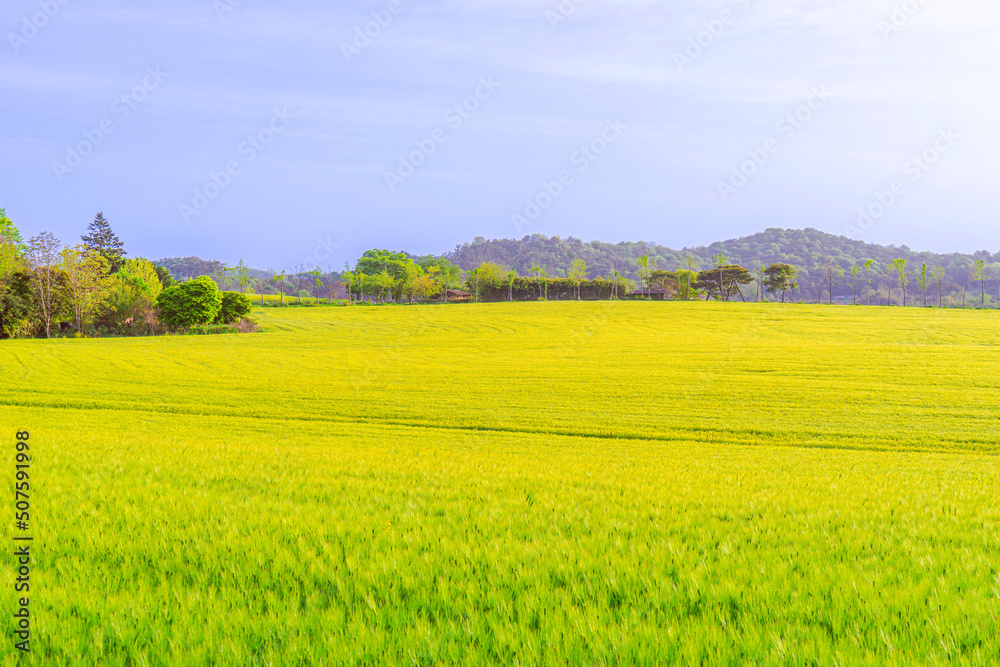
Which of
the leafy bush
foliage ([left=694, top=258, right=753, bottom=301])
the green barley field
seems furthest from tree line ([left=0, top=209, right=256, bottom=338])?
foliage ([left=694, top=258, right=753, bottom=301])

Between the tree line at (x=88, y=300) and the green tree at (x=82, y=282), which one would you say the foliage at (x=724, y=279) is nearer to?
the tree line at (x=88, y=300)

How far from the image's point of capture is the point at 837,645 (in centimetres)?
357

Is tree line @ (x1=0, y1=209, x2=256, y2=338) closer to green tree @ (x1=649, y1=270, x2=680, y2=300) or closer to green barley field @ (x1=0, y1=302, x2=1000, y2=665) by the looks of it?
green barley field @ (x1=0, y1=302, x2=1000, y2=665)

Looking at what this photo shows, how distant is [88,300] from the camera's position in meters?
57.7

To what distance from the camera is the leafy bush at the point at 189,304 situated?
201 ft

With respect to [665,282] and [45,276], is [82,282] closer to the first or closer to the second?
[45,276]

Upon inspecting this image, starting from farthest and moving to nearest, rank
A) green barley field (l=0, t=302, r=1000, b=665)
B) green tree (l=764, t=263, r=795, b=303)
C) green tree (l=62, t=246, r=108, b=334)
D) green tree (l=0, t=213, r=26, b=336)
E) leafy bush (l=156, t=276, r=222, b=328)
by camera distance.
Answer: green tree (l=764, t=263, r=795, b=303)
leafy bush (l=156, t=276, r=222, b=328)
green tree (l=62, t=246, r=108, b=334)
green tree (l=0, t=213, r=26, b=336)
green barley field (l=0, t=302, r=1000, b=665)

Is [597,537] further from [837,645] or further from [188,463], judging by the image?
[188,463]

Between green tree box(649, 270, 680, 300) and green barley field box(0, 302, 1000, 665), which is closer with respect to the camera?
green barley field box(0, 302, 1000, 665)

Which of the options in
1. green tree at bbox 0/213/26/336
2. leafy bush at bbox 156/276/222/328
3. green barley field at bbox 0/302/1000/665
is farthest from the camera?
leafy bush at bbox 156/276/222/328

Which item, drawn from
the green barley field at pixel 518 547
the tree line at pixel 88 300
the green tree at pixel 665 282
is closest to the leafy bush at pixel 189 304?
the tree line at pixel 88 300

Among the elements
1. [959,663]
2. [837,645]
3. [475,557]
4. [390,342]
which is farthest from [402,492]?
[390,342]

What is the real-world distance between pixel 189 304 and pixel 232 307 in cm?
496

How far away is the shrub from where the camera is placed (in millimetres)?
64875
